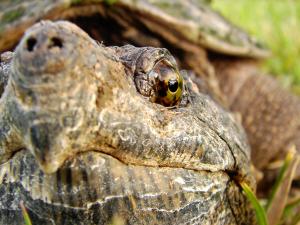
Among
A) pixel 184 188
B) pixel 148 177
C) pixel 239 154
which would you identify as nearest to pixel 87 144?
pixel 148 177

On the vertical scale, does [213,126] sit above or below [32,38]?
below

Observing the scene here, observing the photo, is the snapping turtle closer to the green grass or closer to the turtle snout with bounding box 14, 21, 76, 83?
the turtle snout with bounding box 14, 21, 76, 83

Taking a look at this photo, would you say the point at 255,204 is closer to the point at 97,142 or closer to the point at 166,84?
the point at 166,84

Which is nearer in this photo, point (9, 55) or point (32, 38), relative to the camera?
point (32, 38)

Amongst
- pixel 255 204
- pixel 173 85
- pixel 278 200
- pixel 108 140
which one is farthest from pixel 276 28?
pixel 108 140

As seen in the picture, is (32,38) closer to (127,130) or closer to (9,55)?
Answer: (127,130)

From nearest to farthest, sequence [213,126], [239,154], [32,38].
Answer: [32,38]
[213,126]
[239,154]
